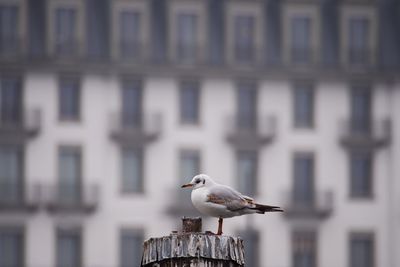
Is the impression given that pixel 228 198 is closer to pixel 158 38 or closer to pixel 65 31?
pixel 65 31

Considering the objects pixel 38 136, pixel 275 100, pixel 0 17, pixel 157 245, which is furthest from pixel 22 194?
pixel 157 245

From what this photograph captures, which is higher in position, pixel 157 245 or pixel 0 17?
pixel 0 17

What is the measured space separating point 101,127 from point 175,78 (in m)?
3.82

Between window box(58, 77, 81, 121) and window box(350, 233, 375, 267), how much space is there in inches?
515

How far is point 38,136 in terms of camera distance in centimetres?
6550

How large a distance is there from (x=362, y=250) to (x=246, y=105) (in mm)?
8052

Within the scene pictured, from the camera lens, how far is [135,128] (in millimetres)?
65562

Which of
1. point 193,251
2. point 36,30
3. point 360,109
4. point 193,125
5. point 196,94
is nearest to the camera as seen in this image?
point 193,251

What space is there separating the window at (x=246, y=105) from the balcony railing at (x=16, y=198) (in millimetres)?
9483

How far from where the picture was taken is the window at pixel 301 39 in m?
66.8

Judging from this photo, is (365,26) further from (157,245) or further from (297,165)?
(157,245)

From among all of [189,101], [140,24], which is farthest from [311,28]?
[140,24]

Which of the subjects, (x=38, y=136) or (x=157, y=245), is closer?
(x=157, y=245)

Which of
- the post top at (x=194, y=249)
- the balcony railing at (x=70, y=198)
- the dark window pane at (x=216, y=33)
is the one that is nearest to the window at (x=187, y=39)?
the dark window pane at (x=216, y=33)
